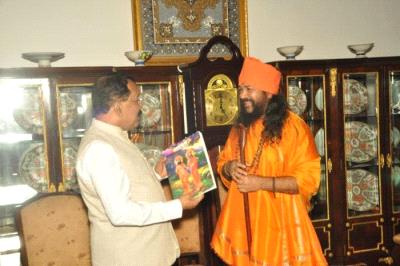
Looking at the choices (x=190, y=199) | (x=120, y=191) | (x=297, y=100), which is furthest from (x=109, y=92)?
(x=297, y=100)

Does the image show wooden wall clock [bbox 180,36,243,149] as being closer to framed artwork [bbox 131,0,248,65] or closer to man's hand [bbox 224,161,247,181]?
framed artwork [bbox 131,0,248,65]

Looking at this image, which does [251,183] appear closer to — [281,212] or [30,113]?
[281,212]

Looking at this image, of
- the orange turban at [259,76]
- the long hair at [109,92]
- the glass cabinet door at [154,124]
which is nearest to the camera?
the long hair at [109,92]

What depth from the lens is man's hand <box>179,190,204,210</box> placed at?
1839 millimetres

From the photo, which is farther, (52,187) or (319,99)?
(319,99)

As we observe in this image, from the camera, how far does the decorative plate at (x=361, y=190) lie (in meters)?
3.61

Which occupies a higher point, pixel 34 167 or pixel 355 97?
pixel 355 97

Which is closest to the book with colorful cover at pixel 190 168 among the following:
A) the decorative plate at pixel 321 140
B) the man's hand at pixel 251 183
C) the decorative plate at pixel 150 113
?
the man's hand at pixel 251 183

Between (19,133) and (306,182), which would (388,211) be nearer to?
(306,182)

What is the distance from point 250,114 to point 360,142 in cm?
164

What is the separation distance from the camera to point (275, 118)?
2219 millimetres

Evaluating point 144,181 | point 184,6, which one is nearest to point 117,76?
point 144,181

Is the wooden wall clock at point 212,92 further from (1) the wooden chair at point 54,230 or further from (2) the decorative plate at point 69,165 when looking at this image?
(1) the wooden chair at point 54,230

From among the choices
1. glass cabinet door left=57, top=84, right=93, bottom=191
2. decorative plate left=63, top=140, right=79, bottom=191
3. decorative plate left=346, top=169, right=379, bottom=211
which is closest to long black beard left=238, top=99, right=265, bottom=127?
glass cabinet door left=57, top=84, right=93, bottom=191
